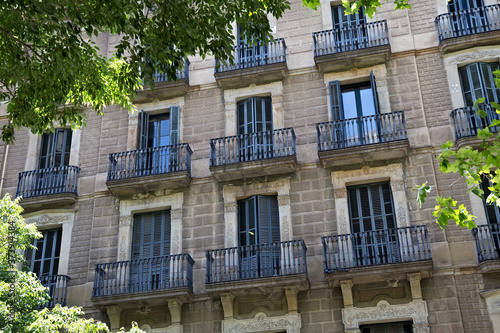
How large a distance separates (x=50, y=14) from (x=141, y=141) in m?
9.74

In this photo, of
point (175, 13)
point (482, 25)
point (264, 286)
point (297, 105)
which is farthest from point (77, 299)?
point (482, 25)

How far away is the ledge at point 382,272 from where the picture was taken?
49.8ft

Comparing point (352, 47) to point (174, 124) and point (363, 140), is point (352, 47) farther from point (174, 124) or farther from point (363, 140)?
point (174, 124)

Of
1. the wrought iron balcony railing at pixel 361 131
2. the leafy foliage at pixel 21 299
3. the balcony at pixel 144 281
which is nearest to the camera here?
the leafy foliage at pixel 21 299

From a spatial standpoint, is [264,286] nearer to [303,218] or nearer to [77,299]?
[303,218]

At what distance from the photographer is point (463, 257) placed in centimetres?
1562

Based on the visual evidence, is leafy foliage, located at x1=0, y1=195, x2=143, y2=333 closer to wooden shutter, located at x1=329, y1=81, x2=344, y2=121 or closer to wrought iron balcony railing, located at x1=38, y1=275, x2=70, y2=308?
wrought iron balcony railing, located at x1=38, y1=275, x2=70, y2=308

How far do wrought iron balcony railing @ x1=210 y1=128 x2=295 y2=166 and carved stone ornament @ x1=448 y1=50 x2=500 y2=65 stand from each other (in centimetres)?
467

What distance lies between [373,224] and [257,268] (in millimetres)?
3031

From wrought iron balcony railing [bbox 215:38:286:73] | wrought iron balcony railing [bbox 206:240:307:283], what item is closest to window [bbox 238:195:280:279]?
wrought iron balcony railing [bbox 206:240:307:283]

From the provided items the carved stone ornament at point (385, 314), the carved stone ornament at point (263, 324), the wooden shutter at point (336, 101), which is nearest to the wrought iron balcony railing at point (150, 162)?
the wooden shutter at point (336, 101)

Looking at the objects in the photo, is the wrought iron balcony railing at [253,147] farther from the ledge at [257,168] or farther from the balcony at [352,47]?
the balcony at [352,47]

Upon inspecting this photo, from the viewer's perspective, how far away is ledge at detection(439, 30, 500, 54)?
1756 cm

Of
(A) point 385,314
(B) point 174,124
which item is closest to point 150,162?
(B) point 174,124
